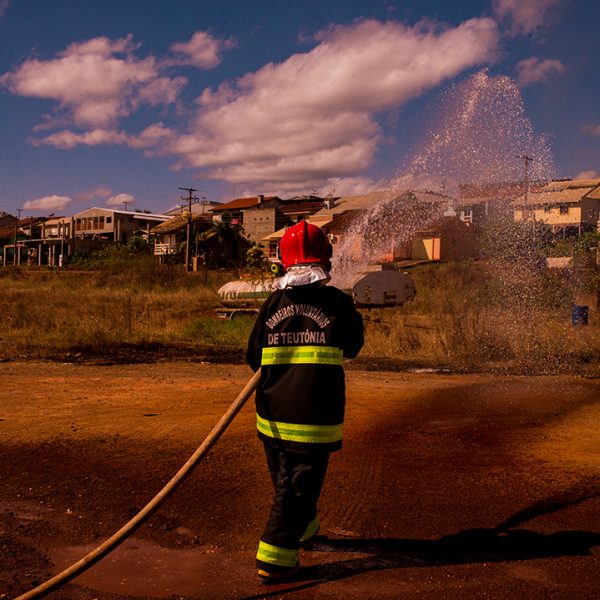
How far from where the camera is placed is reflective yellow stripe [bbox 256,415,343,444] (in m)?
3.48

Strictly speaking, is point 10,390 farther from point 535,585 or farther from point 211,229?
point 211,229

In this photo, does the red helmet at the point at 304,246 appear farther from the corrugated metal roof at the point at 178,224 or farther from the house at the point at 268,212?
the house at the point at 268,212

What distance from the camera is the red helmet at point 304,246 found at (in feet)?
12.0

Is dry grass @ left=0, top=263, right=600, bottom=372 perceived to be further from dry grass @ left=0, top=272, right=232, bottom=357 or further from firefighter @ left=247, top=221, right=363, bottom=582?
firefighter @ left=247, top=221, right=363, bottom=582

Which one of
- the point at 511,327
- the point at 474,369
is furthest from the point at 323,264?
the point at 511,327

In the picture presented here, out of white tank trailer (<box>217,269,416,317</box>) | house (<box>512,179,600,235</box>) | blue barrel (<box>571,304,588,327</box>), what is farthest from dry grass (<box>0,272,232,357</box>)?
house (<box>512,179,600,235</box>)

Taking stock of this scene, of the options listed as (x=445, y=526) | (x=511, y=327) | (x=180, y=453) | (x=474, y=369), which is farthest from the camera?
(x=511, y=327)

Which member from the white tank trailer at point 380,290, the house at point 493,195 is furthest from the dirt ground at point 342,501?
the white tank trailer at point 380,290

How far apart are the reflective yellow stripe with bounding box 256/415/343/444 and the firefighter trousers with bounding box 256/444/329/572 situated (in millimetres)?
70

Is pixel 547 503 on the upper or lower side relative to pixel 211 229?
lower

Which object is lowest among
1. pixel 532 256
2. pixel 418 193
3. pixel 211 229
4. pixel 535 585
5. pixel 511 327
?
pixel 535 585

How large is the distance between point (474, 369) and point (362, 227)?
6.60 metres

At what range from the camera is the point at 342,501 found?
181 inches

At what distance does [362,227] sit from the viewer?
17.7m
